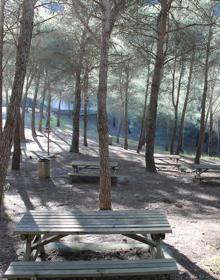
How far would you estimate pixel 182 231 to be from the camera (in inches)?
282

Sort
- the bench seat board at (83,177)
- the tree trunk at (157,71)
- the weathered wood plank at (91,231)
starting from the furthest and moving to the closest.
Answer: the tree trunk at (157,71), the bench seat board at (83,177), the weathered wood plank at (91,231)

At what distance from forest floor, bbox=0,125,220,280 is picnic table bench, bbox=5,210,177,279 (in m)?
0.55

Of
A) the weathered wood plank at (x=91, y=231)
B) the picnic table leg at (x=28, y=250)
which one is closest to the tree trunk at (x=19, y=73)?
the picnic table leg at (x=28, y=250)

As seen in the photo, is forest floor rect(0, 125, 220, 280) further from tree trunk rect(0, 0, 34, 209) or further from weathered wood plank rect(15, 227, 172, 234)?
tree trunk rect(0, 0, 34, 209)

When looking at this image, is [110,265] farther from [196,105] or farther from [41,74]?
[196,105]

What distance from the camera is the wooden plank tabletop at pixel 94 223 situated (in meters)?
4.79

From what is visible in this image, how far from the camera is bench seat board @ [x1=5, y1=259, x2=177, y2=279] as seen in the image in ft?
13.7

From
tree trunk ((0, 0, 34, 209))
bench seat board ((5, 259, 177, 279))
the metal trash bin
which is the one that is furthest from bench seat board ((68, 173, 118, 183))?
bench seat board ((5, 259, 177, 279))

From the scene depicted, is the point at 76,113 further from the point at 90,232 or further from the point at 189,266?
the point at 90,232

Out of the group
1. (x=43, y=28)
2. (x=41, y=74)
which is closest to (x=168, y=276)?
(x=43, y=28)

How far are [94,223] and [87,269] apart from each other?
855mm

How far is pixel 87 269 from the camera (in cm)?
428

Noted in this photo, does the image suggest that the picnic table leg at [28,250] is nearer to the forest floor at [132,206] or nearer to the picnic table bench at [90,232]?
the picnic table bench at [90,232]

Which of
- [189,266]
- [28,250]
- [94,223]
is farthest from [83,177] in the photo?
[28,250]
